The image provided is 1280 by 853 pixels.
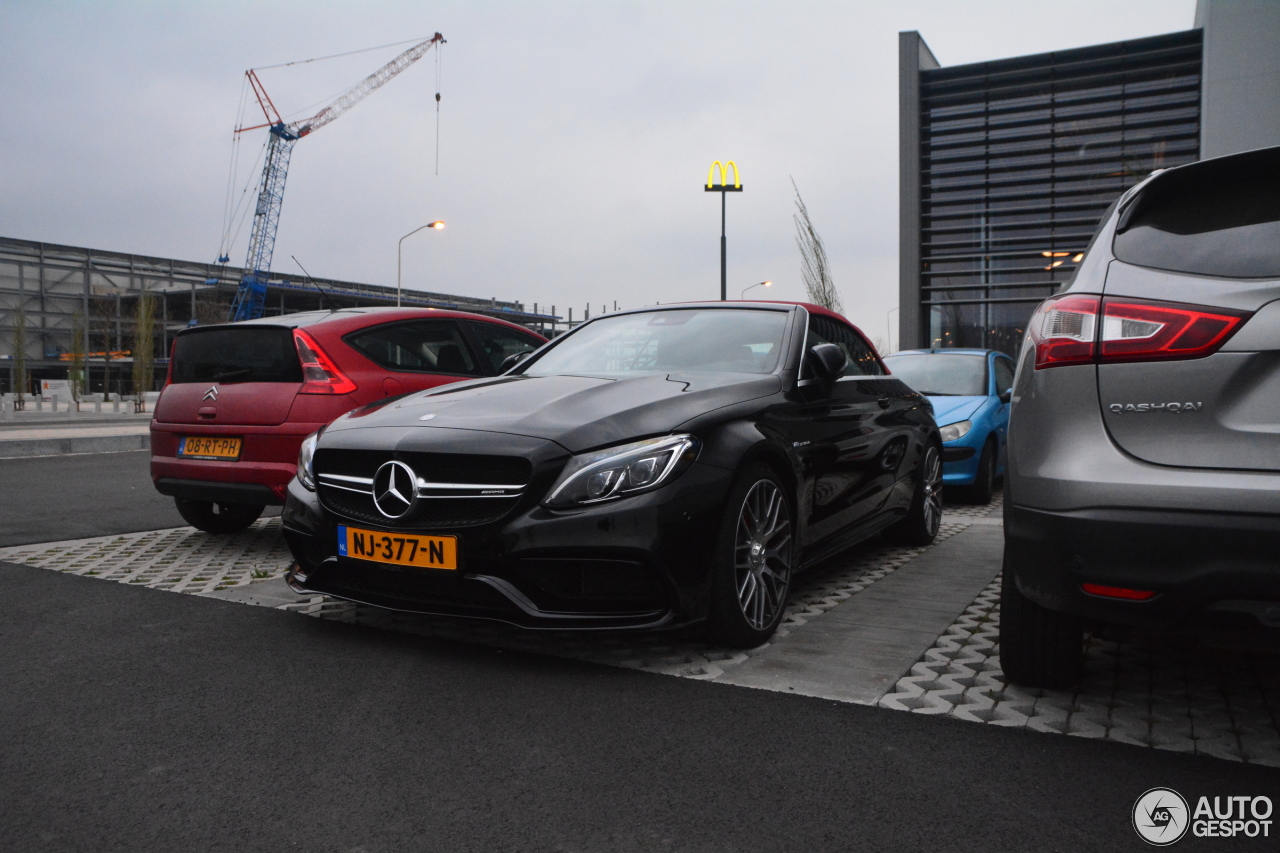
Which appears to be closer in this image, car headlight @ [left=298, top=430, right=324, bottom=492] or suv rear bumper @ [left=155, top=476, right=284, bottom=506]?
car headlight @ [left=298, top=430, right=324, bottom=492]

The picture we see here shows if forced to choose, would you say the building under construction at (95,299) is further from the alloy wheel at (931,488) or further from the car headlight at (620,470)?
the car headlight at (620,470)

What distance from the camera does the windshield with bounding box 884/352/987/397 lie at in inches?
349

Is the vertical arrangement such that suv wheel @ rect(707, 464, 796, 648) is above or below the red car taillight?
below

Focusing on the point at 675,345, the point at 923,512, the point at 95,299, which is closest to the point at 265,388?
the point at 675,345

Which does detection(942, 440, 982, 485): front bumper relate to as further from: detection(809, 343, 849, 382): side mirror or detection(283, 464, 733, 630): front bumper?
detection(283, 464, 733, 630): front bumper

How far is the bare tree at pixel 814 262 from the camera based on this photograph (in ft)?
57.9

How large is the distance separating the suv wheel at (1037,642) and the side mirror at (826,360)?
146 centimetres

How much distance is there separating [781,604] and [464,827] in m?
1.90

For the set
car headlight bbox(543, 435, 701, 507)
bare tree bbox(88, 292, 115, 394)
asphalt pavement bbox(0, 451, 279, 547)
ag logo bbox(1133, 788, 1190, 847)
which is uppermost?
bare tree bbox(88, 292, 115, 394)

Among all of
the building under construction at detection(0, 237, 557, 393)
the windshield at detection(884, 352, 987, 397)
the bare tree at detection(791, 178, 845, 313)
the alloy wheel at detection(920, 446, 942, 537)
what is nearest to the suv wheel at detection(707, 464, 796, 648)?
the alloy wheel at detection(920, 446, 942, 537)

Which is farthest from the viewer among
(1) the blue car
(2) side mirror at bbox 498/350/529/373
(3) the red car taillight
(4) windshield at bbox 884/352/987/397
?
(4) windshield at bbox 884/352/987/397

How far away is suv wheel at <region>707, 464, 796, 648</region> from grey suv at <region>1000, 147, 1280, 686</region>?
1.00 metres

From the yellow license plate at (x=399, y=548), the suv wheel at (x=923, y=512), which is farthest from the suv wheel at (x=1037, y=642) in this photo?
the suv wheel at (x=923, y=512)

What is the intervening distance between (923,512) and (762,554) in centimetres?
264
